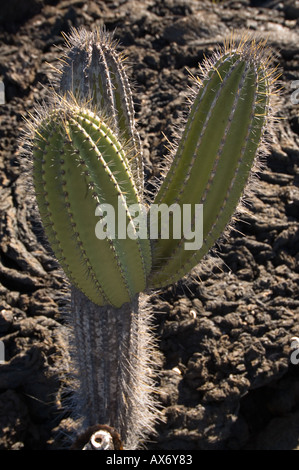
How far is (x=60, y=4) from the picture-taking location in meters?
4.49

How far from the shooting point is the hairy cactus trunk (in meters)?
2.10

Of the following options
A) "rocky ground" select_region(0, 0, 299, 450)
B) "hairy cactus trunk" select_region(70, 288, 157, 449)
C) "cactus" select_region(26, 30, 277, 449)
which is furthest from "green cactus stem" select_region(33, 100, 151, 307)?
"rocky ground" select_region(0, 0, 299, 450)

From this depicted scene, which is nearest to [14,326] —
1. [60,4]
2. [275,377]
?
[275,377]

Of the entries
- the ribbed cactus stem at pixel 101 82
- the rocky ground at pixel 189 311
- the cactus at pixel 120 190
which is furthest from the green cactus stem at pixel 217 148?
the rocky ground at pixel 189 311

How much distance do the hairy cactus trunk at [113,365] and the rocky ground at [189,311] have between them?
20 centimetres

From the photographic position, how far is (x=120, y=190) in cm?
180

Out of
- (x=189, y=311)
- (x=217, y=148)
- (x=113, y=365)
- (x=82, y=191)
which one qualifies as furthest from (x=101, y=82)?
(x=189, y=311)

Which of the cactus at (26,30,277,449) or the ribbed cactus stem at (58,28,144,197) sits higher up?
the ribbed cactus stem at (58,28,144,197)

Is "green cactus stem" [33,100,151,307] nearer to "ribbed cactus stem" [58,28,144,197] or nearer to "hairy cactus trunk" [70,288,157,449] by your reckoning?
"hairy cactus trunk" [70,288,157,449]

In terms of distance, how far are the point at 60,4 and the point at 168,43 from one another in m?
1.09

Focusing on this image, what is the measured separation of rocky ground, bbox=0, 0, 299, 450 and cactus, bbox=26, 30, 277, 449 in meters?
0.29

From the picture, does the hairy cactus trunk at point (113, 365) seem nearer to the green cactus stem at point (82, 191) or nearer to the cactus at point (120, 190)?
the cactus at point (120, 190)

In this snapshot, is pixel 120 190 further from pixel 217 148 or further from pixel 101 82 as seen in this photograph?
pixel 101 82
